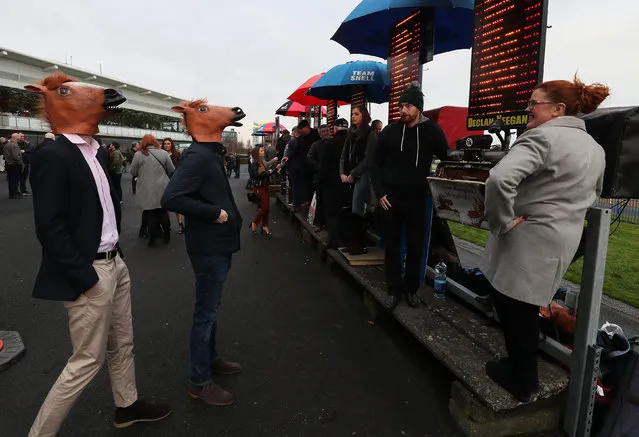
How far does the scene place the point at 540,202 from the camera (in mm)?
2207

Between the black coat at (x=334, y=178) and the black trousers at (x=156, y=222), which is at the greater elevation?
the black coat at (x=334, y=178)

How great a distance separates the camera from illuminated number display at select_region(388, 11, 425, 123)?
577 cm

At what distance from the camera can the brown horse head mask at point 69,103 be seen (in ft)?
7.41

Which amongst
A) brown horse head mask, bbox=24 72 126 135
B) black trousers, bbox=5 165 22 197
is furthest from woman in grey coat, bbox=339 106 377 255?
black trousers, bbox=5 165 22 197

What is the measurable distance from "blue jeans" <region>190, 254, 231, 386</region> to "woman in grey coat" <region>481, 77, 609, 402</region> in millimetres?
1815

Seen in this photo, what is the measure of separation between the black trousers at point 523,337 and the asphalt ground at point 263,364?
67 cm

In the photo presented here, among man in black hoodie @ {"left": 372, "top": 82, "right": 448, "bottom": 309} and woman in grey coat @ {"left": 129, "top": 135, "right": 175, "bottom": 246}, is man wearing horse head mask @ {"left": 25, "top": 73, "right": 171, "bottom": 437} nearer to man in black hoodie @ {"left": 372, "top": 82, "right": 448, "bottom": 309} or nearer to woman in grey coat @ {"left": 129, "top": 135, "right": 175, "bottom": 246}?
man in black hoodie @ {"left": 372, "top": 82, "right": 448, "bottom": 309}

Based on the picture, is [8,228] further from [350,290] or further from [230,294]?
[350,290]

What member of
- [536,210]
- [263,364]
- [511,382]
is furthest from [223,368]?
[536,210]

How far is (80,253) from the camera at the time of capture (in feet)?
7.09

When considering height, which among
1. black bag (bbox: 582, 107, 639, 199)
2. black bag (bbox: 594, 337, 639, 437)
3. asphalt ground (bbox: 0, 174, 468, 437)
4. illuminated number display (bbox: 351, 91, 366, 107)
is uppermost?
illuminated number display (bbox: 351, 91, 366, 107)

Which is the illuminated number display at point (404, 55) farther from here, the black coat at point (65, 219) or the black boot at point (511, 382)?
the black coat at point (65, 219)

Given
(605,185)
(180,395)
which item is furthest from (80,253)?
(605,185)

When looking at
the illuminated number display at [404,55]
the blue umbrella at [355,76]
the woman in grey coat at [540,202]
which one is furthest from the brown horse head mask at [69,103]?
the blue umbrella at [355,76]
